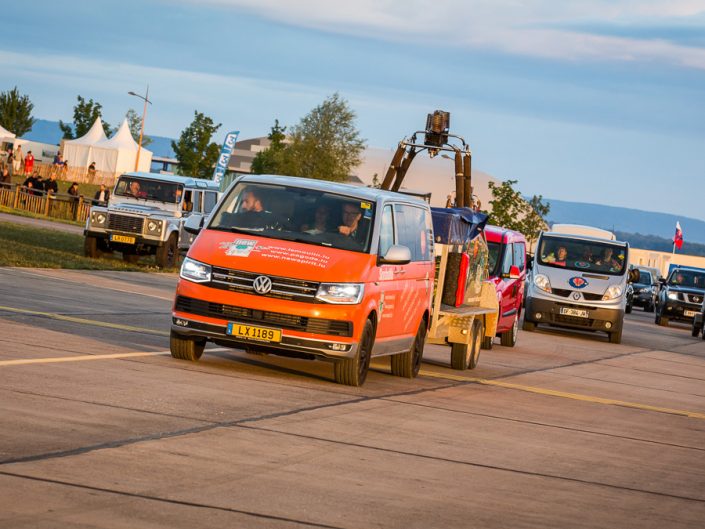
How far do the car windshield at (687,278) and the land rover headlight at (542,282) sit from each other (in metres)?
17.5

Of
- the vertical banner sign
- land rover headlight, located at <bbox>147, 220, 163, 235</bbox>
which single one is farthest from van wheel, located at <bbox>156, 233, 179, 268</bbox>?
the vertical banner sign

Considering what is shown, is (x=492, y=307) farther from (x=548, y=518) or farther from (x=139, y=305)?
(x=548, y=518)

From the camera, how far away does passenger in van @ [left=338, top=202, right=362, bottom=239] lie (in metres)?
15.0

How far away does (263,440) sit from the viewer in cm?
1016

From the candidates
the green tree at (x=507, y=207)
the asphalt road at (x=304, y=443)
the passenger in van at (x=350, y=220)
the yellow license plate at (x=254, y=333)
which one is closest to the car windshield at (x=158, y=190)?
the asphalt road at (x=304, y=443)

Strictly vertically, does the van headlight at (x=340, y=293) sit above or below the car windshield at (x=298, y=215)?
below

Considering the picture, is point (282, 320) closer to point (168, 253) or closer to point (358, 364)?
point (358, 364)

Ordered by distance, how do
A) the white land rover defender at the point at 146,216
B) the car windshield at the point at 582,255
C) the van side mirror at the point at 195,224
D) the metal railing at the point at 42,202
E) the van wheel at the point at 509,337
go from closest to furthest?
the van side mirror at the point at 195,224
the van wheel at the point at 509,337
the car windshield at the point at 582,255
the white land rover defender at the point at 146,216
the metal railing at the point at 42,202

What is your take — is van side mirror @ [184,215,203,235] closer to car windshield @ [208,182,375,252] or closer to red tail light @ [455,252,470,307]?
car windshield @ [208,182,375,252]

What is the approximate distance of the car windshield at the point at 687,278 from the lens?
49.2m

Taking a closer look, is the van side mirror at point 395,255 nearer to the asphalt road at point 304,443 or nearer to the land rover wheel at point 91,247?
the asphalt road at point 304,443

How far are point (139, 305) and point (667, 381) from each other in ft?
26.4

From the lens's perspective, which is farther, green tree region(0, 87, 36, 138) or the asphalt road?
green tree region(0, 87, 36, 138)

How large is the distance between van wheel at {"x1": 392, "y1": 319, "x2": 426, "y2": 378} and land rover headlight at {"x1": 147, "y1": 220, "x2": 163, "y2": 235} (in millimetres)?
18596
